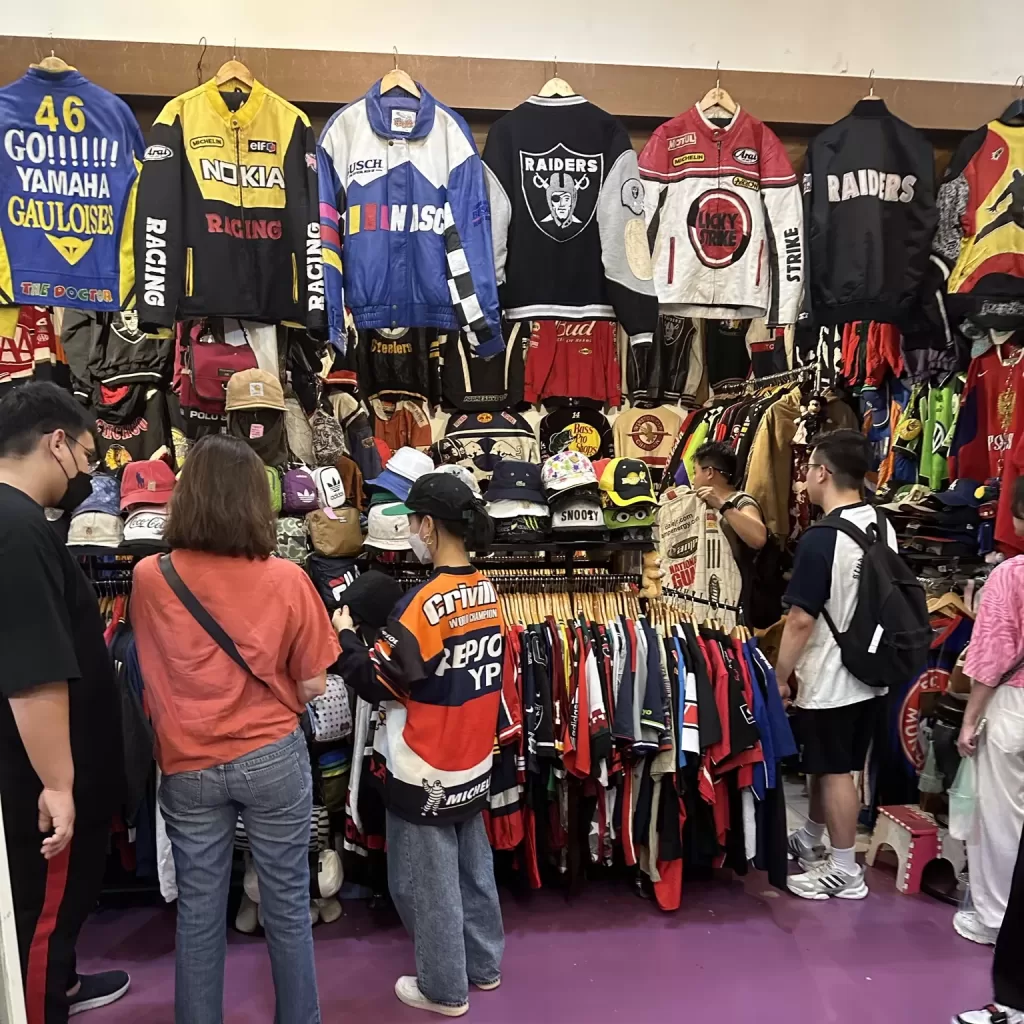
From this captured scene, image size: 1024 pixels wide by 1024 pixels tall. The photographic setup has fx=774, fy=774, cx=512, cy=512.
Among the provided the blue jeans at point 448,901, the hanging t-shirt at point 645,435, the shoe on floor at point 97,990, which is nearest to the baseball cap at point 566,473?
the blue jeans at point 448,901

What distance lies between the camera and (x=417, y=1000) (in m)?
2.46

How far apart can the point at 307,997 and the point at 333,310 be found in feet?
6.97

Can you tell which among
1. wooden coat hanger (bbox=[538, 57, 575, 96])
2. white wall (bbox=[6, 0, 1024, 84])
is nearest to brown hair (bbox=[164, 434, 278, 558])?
white wall (bbox=[6, 0, 1024, 84])

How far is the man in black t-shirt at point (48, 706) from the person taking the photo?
165 cm

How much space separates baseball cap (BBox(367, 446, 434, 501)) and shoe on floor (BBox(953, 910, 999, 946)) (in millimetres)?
2626

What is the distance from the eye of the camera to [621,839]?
3029 mm

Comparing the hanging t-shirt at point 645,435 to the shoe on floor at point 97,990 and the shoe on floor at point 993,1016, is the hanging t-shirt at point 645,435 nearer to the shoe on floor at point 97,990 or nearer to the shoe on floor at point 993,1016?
the shoe on floor at point 993,1016

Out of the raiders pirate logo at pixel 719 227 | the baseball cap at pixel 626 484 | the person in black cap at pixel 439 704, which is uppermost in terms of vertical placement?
the raiders pirate logo at pixel 719 227

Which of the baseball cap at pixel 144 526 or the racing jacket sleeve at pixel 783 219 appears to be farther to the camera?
the racing jacket sleeve at pixel 783 219

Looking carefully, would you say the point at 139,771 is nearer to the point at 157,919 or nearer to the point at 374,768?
the point at 374,768

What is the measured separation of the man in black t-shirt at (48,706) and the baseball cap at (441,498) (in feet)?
2.83

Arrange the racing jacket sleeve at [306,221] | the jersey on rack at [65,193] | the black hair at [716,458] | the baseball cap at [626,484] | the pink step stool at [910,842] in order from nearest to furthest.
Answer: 1. the jersey on rack at [65,193]
2. the racing jacket sleeve at [306,221]
3. the baseball cap at [626,484]
4. the pink step stool at [910,842]
5. the black hair at [716,458]

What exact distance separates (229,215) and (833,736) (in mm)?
3037

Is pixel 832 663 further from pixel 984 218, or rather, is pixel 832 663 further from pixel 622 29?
pixel 622 29
